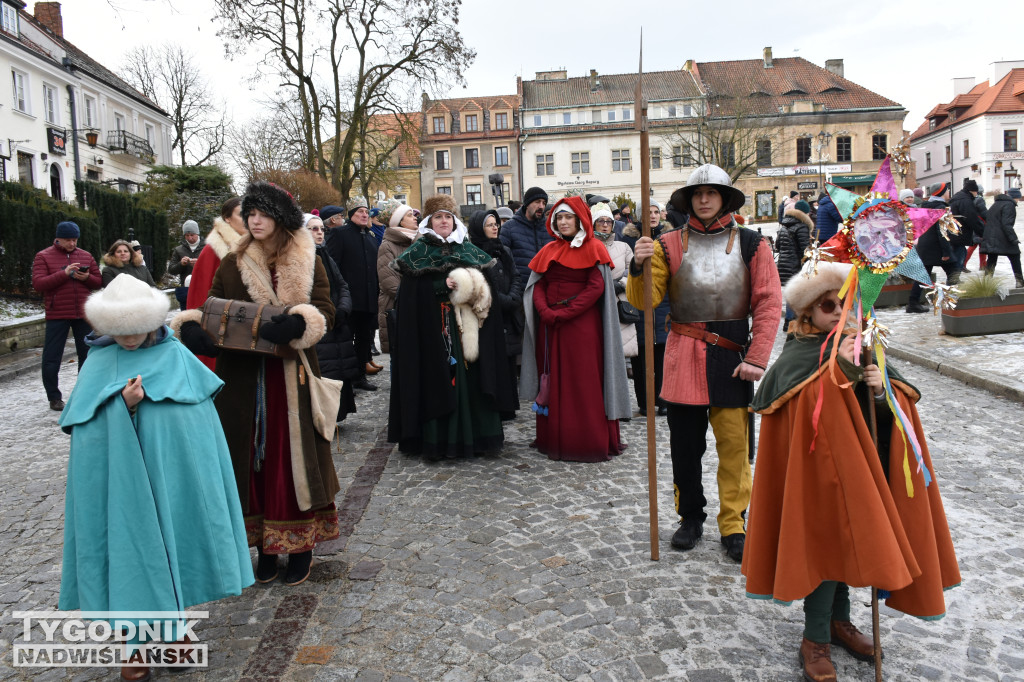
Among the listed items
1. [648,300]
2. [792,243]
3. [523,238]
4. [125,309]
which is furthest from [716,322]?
[792,243]

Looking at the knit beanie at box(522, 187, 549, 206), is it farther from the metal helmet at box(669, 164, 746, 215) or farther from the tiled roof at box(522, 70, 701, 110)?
the tiled roof at box(522, 70, 701, 110)

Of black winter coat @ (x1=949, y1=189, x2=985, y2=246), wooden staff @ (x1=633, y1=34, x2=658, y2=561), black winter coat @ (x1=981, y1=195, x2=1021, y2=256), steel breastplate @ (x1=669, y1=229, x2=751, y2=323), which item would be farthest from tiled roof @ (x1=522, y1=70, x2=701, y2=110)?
wooden staff @ (x1=633, y1=34, x2=658, y2=561)

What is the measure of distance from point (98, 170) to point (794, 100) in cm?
4446

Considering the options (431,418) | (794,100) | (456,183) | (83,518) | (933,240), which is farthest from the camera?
(456,183)

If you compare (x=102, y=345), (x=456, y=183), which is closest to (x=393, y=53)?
(x=102, y=345)

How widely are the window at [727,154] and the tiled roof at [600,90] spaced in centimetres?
1062

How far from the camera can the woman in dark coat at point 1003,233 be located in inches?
518

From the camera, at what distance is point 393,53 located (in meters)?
25.5

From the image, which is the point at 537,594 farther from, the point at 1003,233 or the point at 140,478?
the point at 1003,233

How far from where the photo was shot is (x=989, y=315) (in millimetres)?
10250

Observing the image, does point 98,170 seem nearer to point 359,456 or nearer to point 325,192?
point 325,192

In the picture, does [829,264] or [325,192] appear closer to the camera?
[829,264]

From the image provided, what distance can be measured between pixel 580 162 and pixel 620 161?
298cm

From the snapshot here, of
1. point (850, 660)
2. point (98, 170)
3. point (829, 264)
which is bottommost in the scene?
point (850, 660)
